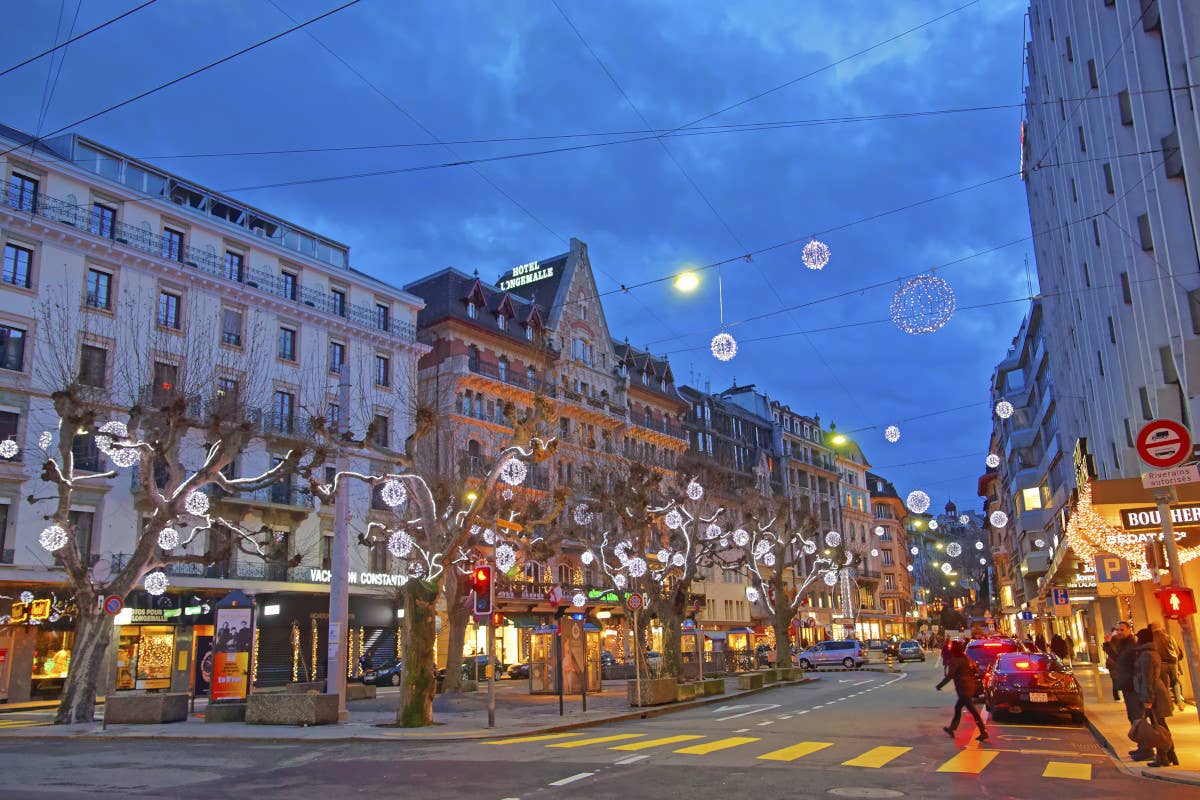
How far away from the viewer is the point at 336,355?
43750mm

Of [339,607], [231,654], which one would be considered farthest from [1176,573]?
[231,654]

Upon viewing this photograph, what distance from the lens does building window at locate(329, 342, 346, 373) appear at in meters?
43.1

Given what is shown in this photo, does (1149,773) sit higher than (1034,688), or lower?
lower

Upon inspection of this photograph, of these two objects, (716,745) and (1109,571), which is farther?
(1109,571)

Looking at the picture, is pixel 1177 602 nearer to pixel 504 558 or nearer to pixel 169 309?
pixel 504 558

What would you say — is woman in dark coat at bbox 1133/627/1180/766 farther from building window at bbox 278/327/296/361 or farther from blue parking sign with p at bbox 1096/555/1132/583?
building window at bbox 278/327/296/361

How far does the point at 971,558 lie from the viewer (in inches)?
5586

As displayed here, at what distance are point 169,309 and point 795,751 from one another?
31968 mm

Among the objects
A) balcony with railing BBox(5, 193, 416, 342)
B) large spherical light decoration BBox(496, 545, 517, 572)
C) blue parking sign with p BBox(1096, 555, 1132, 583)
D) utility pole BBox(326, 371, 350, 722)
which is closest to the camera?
utility pole BBox(326, 371, 350, 722)

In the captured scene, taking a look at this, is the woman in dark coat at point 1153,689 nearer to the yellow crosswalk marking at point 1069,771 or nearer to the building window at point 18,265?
the yellow crosswalk marking at point 1069,771

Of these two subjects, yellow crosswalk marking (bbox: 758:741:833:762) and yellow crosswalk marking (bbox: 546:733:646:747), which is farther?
yellow crosswalk marking (bbox: 546:733:646:747)

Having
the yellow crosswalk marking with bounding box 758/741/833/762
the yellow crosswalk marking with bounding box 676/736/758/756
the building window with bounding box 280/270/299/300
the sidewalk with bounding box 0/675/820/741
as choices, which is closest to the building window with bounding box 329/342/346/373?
the building window with bounding box 280/270/299/300

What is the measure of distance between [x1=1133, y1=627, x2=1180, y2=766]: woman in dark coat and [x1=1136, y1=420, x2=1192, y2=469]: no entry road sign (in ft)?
10.0

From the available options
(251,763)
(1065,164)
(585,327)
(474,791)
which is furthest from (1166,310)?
(585,327)
